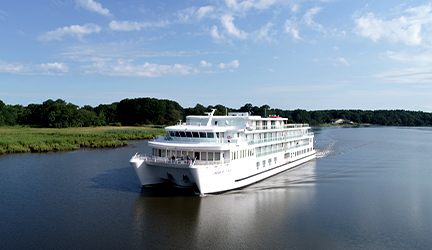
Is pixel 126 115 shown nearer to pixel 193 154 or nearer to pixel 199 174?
pixel 193 154

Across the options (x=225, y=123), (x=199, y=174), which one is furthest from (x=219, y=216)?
(x=225, y=123)

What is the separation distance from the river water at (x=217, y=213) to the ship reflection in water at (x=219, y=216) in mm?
66

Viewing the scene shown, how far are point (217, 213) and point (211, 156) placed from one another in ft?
18.1

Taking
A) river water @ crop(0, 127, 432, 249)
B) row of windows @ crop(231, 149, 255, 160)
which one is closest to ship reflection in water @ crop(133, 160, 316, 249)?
river water @ crop(0, 127, 432, 249)

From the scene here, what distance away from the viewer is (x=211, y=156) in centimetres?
2522

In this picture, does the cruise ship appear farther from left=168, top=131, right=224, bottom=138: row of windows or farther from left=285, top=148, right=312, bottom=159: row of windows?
left=285, top=148, right=312, bottom=159: row of windows

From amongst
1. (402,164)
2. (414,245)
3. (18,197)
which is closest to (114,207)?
(18,197)

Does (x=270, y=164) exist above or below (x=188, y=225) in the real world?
above

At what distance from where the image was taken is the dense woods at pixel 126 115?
10375 cm

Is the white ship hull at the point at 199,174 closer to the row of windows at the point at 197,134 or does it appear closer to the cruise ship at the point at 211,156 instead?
the cruise ship at the point at 211,156

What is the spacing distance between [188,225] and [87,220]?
6957 millimetres

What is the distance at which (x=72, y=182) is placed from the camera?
2988 cm

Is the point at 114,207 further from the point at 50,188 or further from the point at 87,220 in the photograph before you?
the point at 50,188

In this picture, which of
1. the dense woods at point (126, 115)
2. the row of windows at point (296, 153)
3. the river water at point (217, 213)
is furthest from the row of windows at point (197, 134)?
the dense woods at point (126, 115)
